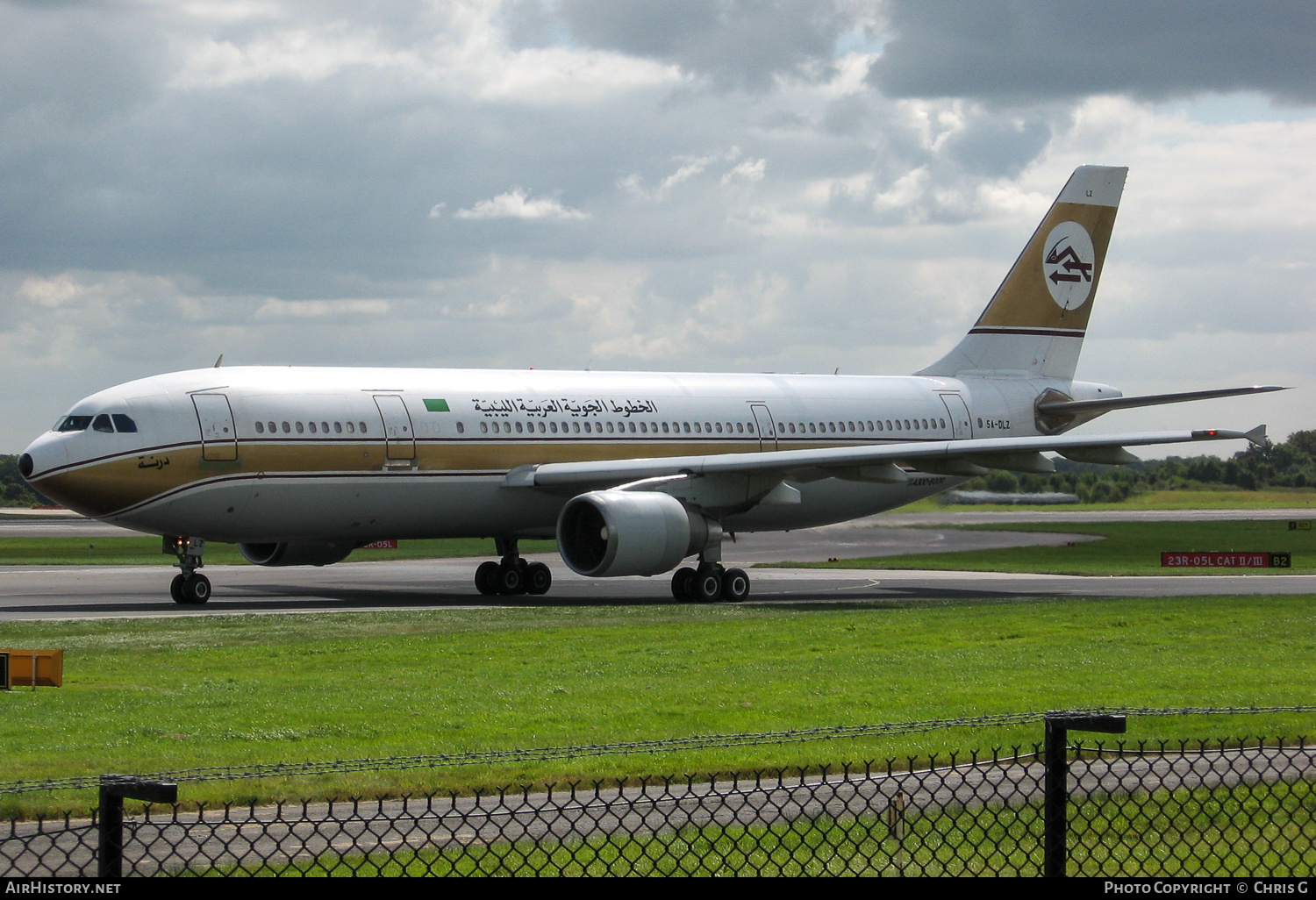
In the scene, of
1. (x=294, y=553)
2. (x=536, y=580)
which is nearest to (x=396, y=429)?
(x=294, y=553)

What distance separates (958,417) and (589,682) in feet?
78.1

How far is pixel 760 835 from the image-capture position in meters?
9.26

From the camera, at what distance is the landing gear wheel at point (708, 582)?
30.7 m

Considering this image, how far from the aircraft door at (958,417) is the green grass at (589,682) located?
12.8 meters

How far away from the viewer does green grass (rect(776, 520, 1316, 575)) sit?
42.3m

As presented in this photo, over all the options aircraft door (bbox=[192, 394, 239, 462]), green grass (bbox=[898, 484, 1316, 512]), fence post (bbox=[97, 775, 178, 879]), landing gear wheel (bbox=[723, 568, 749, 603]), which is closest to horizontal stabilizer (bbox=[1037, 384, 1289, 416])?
landing gear wheel (bbox=[723, 568, 749, 603])

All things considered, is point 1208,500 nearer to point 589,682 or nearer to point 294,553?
point 294,553

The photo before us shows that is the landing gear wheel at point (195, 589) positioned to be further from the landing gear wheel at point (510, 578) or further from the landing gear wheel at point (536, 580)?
the landing gear wheel at point (536, 580)

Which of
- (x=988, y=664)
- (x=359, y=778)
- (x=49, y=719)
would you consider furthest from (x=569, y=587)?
(x=359, y=778)

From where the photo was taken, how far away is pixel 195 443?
27.7m

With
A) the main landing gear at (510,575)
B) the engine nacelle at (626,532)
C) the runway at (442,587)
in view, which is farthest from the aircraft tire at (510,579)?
the engine nacelle at (626,532)

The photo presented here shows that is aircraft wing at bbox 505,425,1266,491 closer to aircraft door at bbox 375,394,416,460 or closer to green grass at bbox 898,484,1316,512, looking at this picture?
aircraft door at bbox 375,394,416,460

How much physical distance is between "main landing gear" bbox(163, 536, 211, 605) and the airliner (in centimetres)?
4

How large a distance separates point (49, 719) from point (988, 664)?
10.1 m
